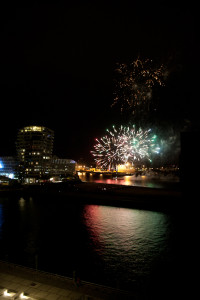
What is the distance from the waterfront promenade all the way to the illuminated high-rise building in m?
86.7

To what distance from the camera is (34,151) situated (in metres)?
93.8

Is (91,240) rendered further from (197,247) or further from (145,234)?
(197,247)

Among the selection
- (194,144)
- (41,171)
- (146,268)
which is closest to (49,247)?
(146,268)

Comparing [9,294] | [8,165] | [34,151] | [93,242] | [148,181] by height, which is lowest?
[93,242]

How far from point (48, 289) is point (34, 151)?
90910mm

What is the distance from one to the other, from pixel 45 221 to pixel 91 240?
269 inches

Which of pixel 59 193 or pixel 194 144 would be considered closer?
pixel 194 144

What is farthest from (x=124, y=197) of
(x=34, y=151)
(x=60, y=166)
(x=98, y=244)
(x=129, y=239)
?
(x=60, y=166)

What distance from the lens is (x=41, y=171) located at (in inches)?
3713

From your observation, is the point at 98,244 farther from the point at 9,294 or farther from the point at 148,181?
the point at 148,181

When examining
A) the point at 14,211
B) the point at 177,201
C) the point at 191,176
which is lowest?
the point at 14,211

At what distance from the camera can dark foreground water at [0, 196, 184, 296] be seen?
35.5 feet

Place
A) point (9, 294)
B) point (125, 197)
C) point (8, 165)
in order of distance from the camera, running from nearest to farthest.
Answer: point (9, 294)
point (125, 197)
point (8, 165)

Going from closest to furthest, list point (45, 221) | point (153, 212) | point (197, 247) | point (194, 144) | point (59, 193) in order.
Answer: point (194, 144)
point (197, 247)
point (45, 221)
point (153, 212)
point (59, 193)
